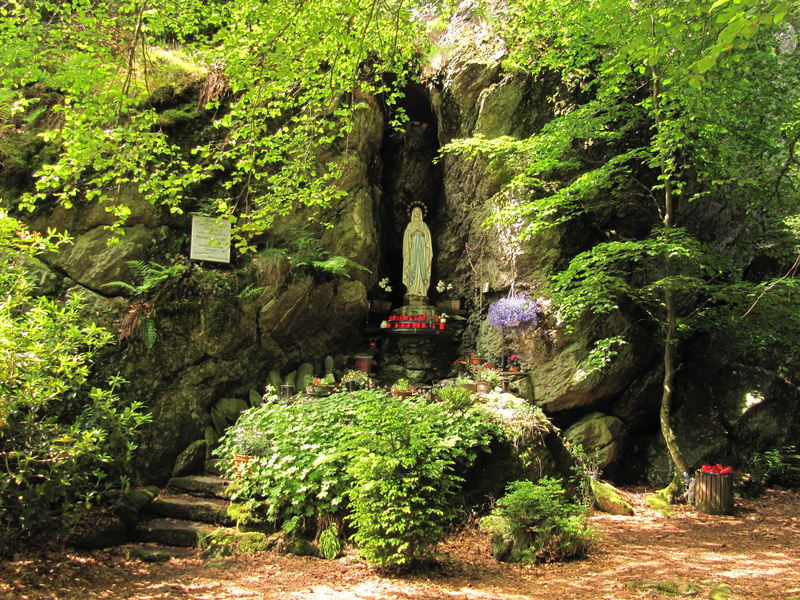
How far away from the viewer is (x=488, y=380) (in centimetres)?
837

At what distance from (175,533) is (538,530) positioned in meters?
3.84

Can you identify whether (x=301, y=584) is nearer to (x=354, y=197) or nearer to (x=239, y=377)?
(x=239, y=377)

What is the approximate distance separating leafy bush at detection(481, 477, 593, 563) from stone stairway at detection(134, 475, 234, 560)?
3.04 m

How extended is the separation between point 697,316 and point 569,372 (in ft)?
7.10

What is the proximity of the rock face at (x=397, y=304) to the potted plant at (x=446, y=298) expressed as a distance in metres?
0.20

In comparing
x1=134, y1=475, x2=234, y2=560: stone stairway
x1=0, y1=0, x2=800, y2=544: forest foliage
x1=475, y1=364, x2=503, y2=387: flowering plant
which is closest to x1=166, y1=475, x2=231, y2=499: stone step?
x1=134, y1=475, x2=234, y2=560: stone stairway

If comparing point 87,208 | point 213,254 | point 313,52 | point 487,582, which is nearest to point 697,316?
point 487,582

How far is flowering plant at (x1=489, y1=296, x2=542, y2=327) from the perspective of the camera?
8984mm

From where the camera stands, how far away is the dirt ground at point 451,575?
4.23 meters

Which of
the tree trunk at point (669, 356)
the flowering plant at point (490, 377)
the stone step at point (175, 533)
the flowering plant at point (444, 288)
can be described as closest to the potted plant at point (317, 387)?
the flowering plant at point (490, 377)

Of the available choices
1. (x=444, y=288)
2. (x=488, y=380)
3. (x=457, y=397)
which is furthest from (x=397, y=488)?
(x=444, y=288)

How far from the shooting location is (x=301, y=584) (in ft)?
14.9

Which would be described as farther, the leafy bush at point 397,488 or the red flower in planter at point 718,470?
the red flower in planter at point 718,470

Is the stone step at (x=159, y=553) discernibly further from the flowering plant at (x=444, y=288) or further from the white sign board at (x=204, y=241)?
the flowering plant at (x=444, y=288)
